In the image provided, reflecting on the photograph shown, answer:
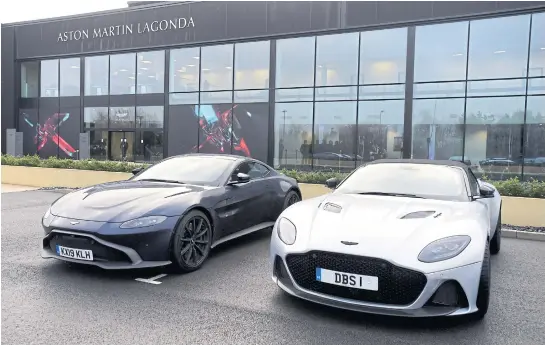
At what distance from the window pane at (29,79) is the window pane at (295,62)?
15.2 m

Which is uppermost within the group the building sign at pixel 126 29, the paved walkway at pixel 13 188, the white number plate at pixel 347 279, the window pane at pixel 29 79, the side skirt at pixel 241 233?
the building sign at pixel 126 29

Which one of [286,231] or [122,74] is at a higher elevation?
[122,74]

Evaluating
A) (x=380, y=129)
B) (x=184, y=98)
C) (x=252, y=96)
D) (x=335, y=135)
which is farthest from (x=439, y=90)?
(x=184, y=98)

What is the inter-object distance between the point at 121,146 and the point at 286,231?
21.4 meters

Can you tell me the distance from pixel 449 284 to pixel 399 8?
15.5 meters

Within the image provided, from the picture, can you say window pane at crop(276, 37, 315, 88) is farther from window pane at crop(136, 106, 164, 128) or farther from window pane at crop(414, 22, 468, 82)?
window pane at crop(136, 106, 164, 128)

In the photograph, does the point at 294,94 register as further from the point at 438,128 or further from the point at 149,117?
the point at 149,117

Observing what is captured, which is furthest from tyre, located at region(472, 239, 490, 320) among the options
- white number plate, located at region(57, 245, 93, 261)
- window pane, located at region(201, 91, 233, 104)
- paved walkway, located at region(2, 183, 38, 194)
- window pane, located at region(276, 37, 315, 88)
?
window pane, located at region(201, 91, 233, 104)

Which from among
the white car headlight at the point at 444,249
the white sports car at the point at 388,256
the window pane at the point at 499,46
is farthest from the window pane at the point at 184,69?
the white car headlight at the point at 444,249

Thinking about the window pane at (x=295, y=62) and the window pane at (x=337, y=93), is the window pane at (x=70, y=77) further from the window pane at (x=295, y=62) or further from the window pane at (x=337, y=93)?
the window pane at (x=337, y=93)

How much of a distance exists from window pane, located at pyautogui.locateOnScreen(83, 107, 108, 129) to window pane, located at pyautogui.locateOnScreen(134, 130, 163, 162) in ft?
8.10

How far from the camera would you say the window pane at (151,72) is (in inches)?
865

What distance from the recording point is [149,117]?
22.5 meters

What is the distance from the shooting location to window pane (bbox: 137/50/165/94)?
22.0 metres
